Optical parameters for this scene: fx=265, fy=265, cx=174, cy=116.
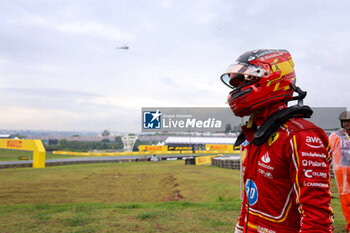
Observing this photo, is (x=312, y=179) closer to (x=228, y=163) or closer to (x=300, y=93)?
(x=300, y=93)

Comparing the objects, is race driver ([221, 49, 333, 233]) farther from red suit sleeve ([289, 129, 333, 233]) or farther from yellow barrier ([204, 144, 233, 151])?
Answer: yellow barrier ([204, 144, 233, 151])

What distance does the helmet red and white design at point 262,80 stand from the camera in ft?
6.31

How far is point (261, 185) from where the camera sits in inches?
72.9

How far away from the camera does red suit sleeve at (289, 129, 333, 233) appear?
1.50m

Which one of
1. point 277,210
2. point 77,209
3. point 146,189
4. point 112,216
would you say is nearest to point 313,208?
point 277,210

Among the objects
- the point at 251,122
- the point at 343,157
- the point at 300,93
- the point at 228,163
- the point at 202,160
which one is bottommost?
the point at 202,160

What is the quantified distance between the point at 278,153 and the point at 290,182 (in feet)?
0.70

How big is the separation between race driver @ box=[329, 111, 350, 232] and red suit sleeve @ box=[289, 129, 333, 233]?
3.76 m

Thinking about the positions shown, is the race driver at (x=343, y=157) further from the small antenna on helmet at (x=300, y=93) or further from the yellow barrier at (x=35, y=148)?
the yellow barrier at (x=35, y=148)

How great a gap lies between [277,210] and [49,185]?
18289mm

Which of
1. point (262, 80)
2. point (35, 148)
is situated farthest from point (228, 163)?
point (262, 80)

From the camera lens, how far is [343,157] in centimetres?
487

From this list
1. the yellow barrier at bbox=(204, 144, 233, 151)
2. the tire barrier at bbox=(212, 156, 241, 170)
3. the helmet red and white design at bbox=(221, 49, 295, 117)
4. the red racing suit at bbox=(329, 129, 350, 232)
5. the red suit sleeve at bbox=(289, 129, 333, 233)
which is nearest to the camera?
the red suit sleeve at bbox=(289, 129, 333, 233)

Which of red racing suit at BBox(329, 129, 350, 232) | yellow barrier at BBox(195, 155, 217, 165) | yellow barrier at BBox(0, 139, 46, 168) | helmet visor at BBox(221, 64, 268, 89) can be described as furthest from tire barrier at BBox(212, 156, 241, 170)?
helmet visor at BBox(221, 64, 268, 89)
